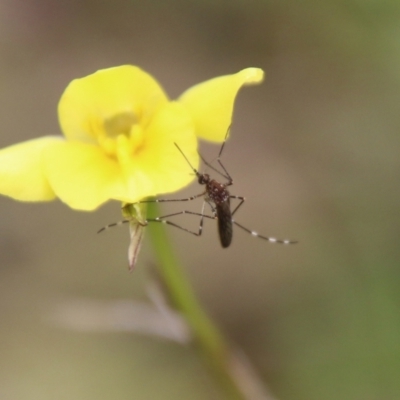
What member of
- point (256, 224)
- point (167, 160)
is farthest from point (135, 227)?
point (256, 224)

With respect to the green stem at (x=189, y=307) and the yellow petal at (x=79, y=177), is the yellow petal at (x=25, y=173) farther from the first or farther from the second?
the green stem at (x=189, y=307)

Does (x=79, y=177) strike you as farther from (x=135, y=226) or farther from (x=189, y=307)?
(x=189, y=307)

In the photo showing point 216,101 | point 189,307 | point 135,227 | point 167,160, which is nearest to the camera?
point 135,227

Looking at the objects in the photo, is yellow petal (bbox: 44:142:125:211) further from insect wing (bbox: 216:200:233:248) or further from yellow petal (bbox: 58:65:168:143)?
insect wing (bbox: 216:200:233:248)

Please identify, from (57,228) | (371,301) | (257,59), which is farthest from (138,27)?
(371,301)

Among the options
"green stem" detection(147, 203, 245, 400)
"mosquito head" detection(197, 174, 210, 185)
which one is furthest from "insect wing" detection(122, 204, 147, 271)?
"mosquito head" detection(197, 174, 210, 185)
